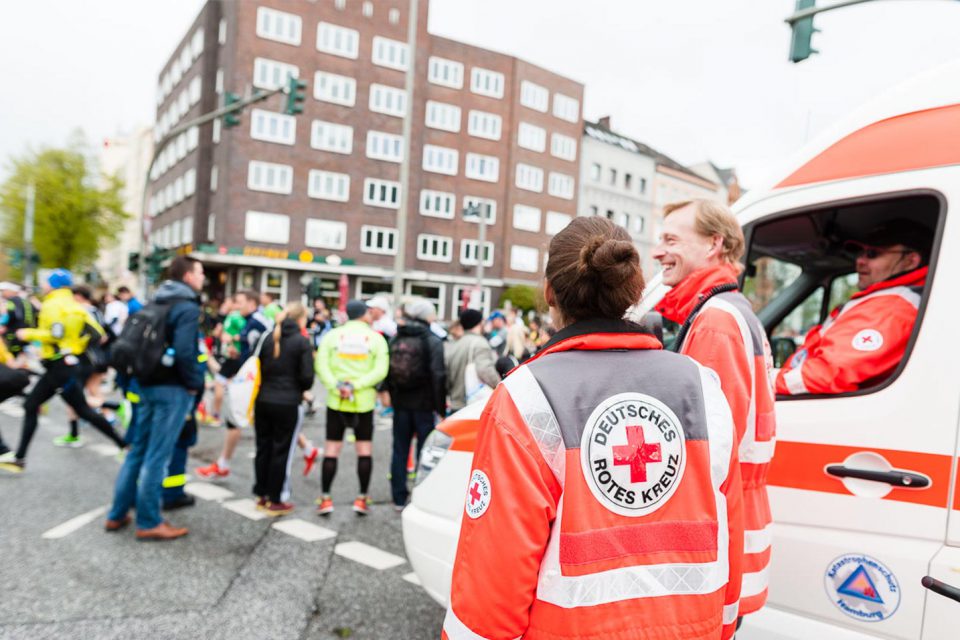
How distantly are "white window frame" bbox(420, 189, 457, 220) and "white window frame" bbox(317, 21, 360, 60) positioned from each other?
873 cm

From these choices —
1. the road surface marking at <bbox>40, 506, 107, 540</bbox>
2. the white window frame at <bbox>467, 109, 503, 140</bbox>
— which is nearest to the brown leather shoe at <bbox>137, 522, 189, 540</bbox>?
the road surface marking at <bbox>40, 506, 107, 540</bbox>

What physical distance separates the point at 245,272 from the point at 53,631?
114 ft

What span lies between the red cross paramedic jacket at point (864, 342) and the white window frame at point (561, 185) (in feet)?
143

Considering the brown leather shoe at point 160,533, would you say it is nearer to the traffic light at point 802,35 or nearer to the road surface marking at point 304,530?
the road surface marking at point 304,530

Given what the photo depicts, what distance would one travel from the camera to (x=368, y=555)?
478 cm

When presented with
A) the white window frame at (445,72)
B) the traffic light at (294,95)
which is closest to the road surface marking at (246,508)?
the traffic light at (294,95)

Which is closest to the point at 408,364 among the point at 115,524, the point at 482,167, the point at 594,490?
the point at 115,524

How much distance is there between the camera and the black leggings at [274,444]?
5.62 m

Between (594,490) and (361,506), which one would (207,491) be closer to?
(361,506)

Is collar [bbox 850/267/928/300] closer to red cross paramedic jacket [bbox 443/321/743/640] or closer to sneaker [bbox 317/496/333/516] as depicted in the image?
red cross paramedic jacket [bbox 443/321/743/640]

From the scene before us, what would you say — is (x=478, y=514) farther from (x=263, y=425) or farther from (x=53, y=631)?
(x=263, y=425)

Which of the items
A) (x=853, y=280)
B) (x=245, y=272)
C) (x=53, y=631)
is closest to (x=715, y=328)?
(x=853, y=280)

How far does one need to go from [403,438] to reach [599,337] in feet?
16.2

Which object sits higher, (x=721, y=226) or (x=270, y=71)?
(x=270, y=71)
